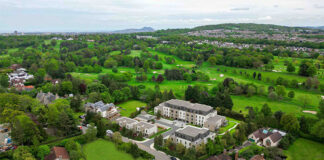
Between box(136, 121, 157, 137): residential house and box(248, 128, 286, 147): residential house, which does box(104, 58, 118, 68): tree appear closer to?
box(136, 121, 157, 137): residential house

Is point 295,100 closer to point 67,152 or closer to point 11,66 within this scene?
point 67,152

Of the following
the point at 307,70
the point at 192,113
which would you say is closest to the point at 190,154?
the point at 192,113

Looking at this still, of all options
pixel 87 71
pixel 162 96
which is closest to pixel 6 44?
pixel 87 71

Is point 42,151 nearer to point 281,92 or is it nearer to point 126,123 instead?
point 126,123

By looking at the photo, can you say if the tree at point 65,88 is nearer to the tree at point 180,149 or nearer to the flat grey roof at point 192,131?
the flat grey roof at point 192,131

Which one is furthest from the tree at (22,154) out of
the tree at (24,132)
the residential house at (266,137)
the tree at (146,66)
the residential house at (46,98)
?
the tree at (146,66)
